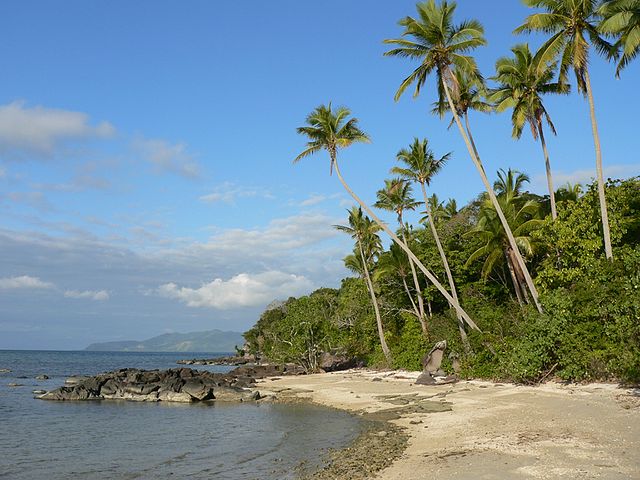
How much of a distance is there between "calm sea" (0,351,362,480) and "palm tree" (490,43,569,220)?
16836 mm

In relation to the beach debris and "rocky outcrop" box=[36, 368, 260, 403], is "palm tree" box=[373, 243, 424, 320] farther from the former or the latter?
"rocky outcrop" box=[36, 368, 260, 403]

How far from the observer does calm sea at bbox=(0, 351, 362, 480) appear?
12.9 m

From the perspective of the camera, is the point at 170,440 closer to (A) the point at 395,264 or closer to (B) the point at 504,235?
(B) the point at 504,235

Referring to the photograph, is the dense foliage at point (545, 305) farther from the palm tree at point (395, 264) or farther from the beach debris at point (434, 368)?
the beach debris at point (434, 368)

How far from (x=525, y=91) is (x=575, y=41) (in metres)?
5.07

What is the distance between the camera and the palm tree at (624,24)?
18328mm

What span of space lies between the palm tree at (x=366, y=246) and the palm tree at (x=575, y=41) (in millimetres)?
21044

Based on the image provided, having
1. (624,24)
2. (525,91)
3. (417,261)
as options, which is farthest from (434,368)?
(624,24)

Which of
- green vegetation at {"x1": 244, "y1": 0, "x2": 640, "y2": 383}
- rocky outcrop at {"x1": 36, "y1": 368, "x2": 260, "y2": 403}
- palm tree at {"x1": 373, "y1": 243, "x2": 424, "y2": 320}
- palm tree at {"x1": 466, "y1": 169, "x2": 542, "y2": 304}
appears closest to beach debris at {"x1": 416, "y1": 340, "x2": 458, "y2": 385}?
green vegetation at {"x1": 244, "y1": 0, "x2": 640, "y2": 383}

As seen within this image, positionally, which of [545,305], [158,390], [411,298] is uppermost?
[411,298]

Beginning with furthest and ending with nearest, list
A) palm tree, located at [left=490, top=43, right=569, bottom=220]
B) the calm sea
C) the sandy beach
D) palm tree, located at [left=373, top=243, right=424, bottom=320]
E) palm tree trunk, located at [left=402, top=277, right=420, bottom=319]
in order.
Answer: palm tree, located at [left=373, top=243, right=424, bottom=320] < palm tree trunk, located at [left=402, top=277, right=420, bottom=319] < palm tree, located at [left=490, top=43, right=569, bottom=220] < the calm sea < the sandy beach

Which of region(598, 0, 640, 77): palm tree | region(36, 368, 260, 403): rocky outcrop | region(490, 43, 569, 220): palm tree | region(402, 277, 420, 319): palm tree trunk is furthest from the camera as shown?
region(402, 277, 420, 319): palm tree trunk

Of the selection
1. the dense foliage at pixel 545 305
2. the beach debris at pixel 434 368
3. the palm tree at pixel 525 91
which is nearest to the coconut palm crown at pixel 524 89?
the palm tree at pixel 525 91

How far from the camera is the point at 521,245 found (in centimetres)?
2773
